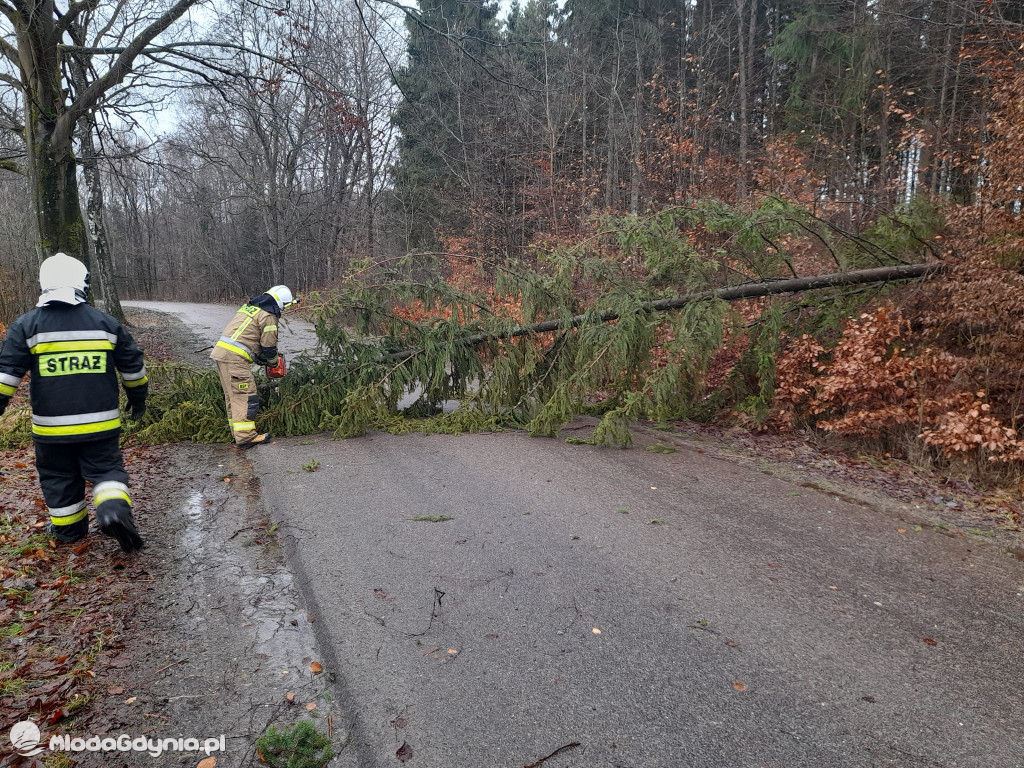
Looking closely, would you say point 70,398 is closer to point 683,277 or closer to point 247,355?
point 247,355

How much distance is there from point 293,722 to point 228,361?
5299 mm

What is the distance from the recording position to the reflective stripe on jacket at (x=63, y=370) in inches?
164

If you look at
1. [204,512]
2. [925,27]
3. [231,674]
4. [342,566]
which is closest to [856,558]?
[342,566]

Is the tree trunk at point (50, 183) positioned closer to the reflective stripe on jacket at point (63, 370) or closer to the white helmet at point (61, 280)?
the white helmet at point (61, 280)

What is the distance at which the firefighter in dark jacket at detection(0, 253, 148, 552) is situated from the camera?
164 inches

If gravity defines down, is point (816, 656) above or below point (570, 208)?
below

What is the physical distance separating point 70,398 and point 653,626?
416 cm

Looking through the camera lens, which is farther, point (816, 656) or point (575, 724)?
point (816, 656)

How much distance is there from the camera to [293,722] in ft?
8.70

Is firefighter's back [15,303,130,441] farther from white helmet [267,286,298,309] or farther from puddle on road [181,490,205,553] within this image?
white helmet [267,286,298,309]

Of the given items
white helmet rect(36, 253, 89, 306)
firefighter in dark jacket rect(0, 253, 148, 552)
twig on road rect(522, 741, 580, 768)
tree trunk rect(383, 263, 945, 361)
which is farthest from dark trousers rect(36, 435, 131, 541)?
tree trunk rect(383, 263, 945, 361)

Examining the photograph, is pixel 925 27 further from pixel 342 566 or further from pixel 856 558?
pixel 342 566

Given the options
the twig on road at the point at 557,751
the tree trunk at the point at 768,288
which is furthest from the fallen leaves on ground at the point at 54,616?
the tree trunk at the point at 768,288

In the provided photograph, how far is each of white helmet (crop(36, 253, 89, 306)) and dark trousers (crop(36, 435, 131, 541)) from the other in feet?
3.33
